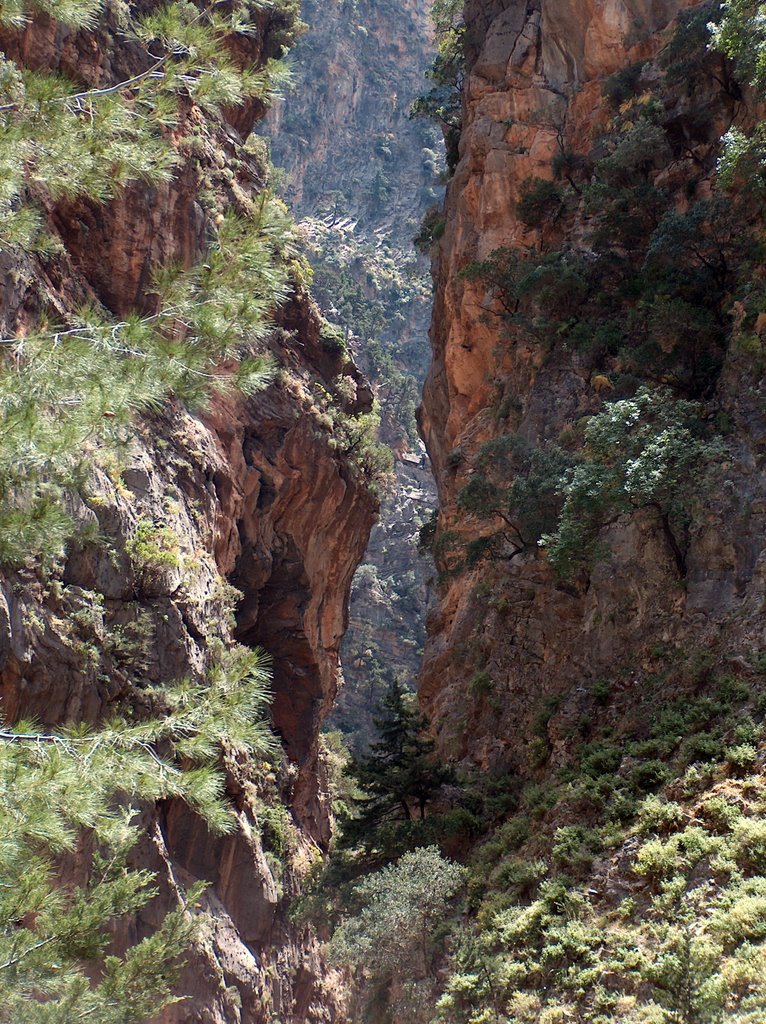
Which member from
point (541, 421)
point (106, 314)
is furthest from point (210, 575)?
point (106, 314)

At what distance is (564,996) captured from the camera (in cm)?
734

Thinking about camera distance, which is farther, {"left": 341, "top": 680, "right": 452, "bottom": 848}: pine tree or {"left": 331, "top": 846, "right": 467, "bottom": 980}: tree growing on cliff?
{"left": 341, "top": 680, "right": 452, "bottom": 848}: pine tree

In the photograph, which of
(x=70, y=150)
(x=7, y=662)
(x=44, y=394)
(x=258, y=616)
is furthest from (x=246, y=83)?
(x=258, y=616)

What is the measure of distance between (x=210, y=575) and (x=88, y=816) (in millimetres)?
11172

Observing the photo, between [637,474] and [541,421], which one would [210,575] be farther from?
[637,474]

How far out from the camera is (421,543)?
910 inches

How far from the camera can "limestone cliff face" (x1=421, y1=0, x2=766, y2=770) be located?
→ 37.2 ft

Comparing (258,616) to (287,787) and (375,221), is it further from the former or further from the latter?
(375,221)

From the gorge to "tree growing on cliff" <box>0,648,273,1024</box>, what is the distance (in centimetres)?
3

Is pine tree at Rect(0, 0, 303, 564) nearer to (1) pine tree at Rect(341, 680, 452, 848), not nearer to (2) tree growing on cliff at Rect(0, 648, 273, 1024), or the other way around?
(2) tree growing on cliff at Rect(0, 648, 273, 1024)

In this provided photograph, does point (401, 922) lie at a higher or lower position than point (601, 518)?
lower

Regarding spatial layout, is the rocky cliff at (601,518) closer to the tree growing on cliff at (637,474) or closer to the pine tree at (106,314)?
the tree growing on cliff at (637,474)

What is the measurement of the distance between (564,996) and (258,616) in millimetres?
14784

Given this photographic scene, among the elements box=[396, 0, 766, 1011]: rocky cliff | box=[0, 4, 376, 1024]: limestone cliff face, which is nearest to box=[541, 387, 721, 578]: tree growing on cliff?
box=[396, 0, 766, 1011]: rocky cliff
